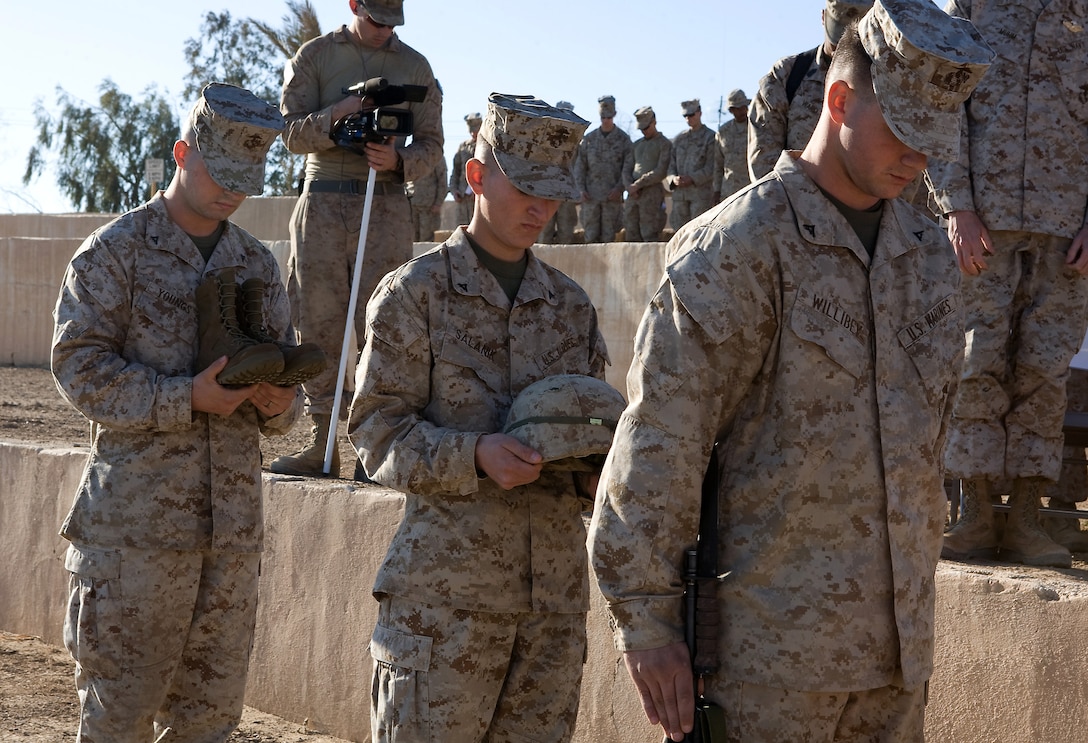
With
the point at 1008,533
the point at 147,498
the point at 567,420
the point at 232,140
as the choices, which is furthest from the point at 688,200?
the point at 567,420

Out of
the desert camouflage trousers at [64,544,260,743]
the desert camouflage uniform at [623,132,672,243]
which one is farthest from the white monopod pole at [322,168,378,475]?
the desert camouflage uniform at [623,132,672,243]

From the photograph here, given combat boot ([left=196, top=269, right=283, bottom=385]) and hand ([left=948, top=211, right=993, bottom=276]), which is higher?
hand ([left=948, top=211, right=993, bottom=276])

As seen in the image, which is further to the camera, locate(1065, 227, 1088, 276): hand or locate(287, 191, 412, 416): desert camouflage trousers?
locate(287, 191, 412, 416): desert camouflage trousers

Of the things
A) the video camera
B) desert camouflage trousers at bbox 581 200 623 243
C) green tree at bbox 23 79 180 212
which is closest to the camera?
the video camera

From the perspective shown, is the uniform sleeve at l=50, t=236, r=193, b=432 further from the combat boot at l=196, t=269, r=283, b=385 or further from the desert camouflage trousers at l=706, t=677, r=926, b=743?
the desert camouflage trousers at l=706, t=677, r=926, b=743

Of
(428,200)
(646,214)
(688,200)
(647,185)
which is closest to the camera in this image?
(428,200)

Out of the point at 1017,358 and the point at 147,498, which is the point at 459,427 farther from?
the point at 1017,358

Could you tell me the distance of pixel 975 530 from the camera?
4.69m

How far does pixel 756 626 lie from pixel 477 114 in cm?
1855

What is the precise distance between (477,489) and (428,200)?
12.0 meters

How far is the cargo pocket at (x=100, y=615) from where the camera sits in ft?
13.0

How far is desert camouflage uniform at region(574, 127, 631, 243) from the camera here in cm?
1867

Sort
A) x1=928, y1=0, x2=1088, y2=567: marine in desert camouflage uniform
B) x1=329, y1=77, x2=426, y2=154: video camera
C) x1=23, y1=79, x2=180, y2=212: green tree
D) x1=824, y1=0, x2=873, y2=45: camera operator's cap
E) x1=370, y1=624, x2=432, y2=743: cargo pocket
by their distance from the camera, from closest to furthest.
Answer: x1=370, y1=624, x2=432, y2=743: cargo pocket → x1=928, y1=0, x2=1088, y2=567: marine in desert camouflage uniform → x1=824, y1=0, x2=873, y2=45: camera operator's cap → x1=329, y1=77, x2=426, y2=154: video camera → x1=23, y1=79, x2=180, y2=212: green tree

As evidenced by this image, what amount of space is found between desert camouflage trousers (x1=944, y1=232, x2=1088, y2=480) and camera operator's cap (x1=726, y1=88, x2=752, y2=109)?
39.2ft
